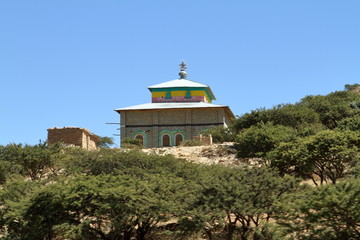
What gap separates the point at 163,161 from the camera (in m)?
28.5

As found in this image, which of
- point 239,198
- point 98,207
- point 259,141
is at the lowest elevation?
point 98,207

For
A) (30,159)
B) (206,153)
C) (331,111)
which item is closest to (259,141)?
(206,153)

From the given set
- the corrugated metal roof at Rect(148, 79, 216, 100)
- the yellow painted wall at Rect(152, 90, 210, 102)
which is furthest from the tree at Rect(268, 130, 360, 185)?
the corrugated metal roof at Rect(148, 79, 216, 100)

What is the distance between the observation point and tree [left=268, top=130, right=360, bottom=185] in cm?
2769

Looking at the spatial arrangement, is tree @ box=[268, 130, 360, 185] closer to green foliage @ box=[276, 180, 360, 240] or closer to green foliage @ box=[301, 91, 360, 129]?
green foliage @ box=[276, 180, 360, 240]

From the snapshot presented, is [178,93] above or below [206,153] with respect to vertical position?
above

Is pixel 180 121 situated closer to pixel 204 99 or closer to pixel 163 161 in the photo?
pixel 204 99

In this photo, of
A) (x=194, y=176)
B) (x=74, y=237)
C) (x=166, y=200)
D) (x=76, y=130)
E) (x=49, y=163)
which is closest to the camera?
(x=74, y=237)

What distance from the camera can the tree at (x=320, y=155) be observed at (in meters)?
27.7

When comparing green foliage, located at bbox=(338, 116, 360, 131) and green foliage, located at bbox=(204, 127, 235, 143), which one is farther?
green foliage, located at bbox=(204, 127, 235, 143)

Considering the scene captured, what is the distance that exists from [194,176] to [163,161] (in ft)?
10.2

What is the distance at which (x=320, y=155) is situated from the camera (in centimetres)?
2784

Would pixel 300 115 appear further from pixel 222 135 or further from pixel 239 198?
pixel 239 198

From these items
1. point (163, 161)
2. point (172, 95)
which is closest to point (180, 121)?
point (172, 95)
